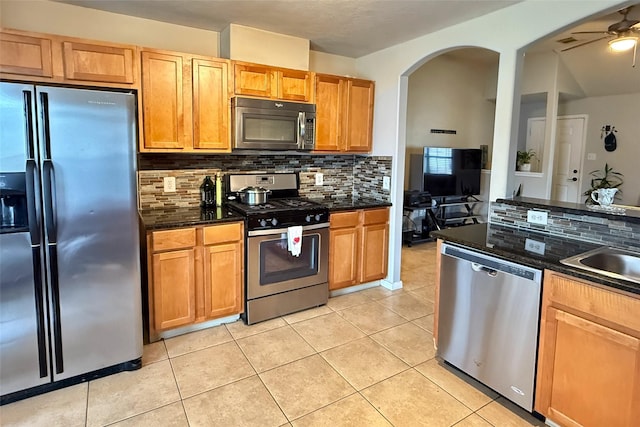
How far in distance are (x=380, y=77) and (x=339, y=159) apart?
978 millimetres

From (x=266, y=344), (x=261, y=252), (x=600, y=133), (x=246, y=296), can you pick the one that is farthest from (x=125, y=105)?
(x=600, y=133)

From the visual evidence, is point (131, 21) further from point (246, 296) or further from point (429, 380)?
point (429, 380)

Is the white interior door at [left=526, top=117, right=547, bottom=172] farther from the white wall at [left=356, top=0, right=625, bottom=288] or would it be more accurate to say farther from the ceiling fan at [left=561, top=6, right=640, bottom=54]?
the white wall at [left=356, top=0, right=625, bottom=288]

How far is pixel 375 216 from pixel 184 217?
1845 millimetres

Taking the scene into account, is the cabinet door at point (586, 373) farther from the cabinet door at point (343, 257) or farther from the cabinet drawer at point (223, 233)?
the cabinet drawer at point (223, 233)

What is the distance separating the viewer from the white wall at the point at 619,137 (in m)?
6.53

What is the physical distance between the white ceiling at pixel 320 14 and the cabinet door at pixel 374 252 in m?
1.82

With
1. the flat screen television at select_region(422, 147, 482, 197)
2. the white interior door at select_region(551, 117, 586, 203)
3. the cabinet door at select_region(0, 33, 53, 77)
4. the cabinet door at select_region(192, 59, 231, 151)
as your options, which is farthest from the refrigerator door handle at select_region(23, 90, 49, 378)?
the white interior door at select_region(551, 117, 586, 203)

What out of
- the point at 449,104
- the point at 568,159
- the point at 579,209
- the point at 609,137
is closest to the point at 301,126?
the point at 579,209

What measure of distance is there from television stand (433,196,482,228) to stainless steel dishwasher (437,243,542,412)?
363cm

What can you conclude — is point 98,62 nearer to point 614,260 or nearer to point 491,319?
point 491,319

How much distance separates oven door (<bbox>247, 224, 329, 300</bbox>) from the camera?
3.01 metres

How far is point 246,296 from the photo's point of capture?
3039 millimetres

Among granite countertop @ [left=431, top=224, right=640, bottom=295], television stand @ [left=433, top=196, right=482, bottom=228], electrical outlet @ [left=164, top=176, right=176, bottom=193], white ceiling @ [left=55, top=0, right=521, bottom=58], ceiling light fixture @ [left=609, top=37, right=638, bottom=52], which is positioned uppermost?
ceiling light fixture @ [left=609, top=37, right=638, bottom=52]
